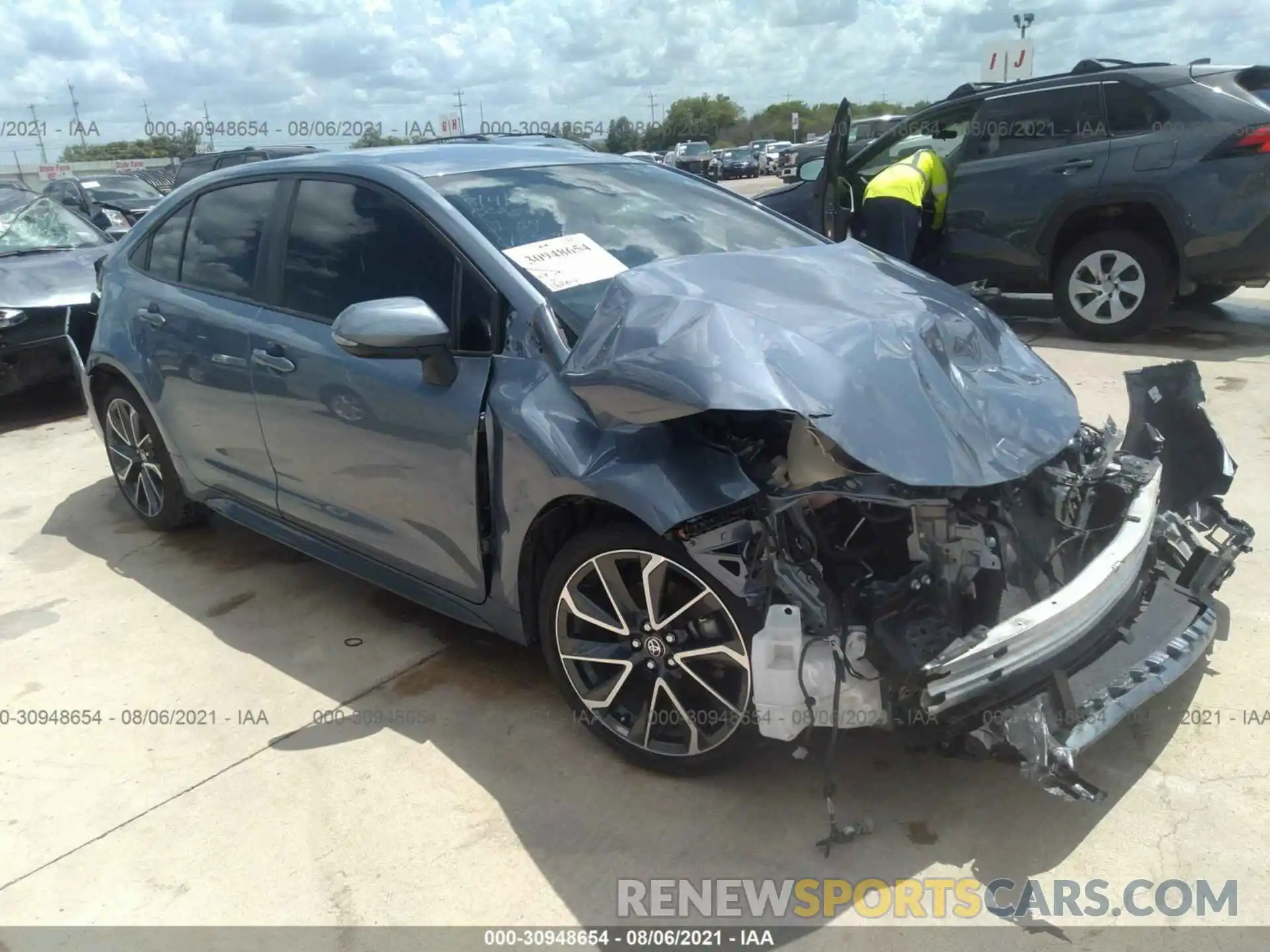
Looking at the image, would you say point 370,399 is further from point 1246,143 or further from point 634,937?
point 1246,143

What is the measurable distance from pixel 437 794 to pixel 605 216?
193 centimetres

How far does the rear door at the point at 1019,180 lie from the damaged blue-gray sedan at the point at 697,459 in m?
4.05

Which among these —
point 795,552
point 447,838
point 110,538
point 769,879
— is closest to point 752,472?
point 795,552

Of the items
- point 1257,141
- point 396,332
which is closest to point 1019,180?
point 1257,141

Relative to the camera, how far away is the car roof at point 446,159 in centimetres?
345

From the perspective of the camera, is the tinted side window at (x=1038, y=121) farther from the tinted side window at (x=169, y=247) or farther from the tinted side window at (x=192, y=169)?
the tinted side window at (x=192, y=169)

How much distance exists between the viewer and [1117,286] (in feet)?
22.7

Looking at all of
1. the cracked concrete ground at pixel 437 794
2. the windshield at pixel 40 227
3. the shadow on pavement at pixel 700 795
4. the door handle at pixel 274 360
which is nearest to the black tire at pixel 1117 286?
the cracked concrete ground at pixel 437 794

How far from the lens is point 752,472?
2518 millimetres

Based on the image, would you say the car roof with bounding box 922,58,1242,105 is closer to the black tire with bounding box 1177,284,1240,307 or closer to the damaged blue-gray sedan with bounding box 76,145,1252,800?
the black tire with bounding box 1177,284,1240,307

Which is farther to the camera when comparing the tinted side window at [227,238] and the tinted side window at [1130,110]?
the tinted side window at [1130,110]

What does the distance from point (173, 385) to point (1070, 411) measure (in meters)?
3.48

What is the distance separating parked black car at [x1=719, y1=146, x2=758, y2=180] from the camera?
129 ft

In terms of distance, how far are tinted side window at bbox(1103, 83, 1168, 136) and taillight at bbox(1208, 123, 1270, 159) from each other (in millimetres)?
452
